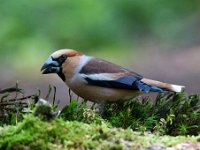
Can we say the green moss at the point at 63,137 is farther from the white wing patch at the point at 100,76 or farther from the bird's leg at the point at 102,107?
the white wing patch at the point at 100,76

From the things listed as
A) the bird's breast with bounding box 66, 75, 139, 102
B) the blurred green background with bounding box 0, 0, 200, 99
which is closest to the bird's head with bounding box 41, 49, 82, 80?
the bird's breast with bounding box 66, 75, 139, 102

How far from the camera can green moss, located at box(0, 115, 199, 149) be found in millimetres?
3521

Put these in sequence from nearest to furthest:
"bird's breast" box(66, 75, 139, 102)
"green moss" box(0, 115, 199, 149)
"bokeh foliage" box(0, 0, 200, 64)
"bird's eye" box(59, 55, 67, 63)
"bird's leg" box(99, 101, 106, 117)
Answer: "green moss" box(0, 115, 199, 149) → "bird's leg" box(99, 101, 106, 117) → "bird's breast" box(66, 75, 139, 102) → "bird's eye" box(59, 55, 67, 63) → "bokeh foliage" box(0, 0, 200, 64)

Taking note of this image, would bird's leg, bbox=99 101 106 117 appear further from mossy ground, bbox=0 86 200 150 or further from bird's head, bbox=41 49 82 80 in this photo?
bird's head, bbox=41 49 82 80

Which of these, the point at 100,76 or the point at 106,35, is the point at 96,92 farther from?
the point at 106,35

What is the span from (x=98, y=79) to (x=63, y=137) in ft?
6.82

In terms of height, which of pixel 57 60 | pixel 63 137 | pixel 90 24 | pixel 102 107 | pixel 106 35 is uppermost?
pixel 90 24

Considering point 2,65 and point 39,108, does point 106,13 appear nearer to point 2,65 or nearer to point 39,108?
point 2,65

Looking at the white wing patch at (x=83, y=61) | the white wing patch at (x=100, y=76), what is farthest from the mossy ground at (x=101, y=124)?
the white wing patch at (x=83, y=61)

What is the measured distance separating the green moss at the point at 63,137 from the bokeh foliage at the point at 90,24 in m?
11.1

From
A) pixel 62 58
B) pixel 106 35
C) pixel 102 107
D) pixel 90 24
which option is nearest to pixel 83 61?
pixel 62 58

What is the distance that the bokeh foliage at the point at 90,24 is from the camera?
15164mm

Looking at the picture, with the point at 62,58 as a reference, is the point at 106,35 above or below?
above

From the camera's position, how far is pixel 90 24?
16.0 m
